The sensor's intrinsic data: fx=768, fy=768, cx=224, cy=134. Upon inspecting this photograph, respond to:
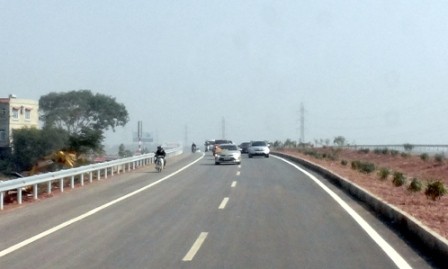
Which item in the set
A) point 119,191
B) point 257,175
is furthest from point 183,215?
point 257,175

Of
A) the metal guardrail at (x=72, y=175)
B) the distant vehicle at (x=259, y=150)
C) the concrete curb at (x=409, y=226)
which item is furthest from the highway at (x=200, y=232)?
the distant vehicle at (x=259, y=150)

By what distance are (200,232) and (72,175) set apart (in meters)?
14.7

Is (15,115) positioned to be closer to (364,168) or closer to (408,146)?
(364,168)

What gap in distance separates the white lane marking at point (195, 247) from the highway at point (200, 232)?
17 millimetres

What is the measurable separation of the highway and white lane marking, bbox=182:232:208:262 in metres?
0.02

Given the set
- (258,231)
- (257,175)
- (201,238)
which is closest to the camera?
(201,238)

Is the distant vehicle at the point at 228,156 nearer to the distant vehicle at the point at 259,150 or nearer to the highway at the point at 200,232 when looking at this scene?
the distant vehicle at the point at 259,150

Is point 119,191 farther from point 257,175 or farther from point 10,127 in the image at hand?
point 10,127

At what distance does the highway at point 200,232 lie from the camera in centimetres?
1215

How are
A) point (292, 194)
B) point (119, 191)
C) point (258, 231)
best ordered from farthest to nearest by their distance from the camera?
point (119, 191) → point (292, 194) → point (258, 231)

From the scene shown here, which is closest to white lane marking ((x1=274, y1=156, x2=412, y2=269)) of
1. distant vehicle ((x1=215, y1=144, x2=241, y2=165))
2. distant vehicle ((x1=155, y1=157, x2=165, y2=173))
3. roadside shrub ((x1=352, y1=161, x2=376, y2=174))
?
roadside shrub ((x1=352, y1=161, x2=376, y2=174))

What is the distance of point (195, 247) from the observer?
13.6 meters

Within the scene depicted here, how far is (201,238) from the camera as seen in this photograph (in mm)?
14773

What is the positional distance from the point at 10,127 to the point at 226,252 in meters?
54.1
